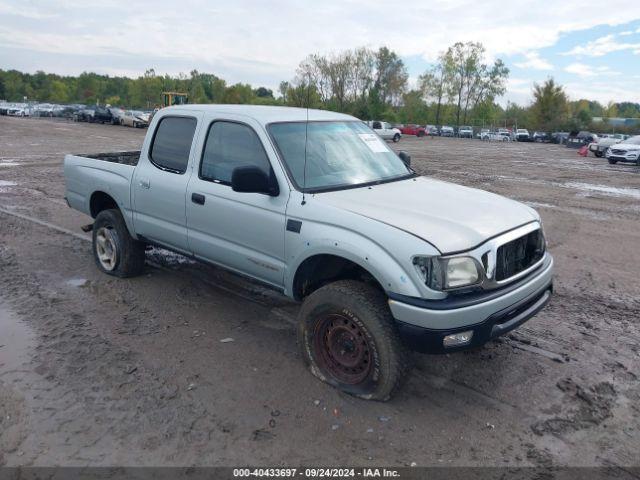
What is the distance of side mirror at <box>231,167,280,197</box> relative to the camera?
3.85m

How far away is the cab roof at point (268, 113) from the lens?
14.9ft

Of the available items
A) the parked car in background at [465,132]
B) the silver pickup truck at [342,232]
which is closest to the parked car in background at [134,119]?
the silver pickup truck at [342,232]

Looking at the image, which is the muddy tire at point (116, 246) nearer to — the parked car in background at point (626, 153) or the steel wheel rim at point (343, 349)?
the steel wheel rim at point (343, 349)

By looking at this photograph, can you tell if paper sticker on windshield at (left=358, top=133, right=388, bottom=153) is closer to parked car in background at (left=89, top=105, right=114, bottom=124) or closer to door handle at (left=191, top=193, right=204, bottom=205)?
door handle at (left=191, top=193, right=204, bottom=205)

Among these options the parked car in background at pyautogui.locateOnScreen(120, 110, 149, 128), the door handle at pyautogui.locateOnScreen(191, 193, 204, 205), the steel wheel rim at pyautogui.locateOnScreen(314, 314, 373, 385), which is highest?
the parked car in background at pyautogui.locateOnScreen(120, 110, 149, 128)

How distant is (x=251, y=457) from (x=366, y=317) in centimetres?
110

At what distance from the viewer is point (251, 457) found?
3.12 m

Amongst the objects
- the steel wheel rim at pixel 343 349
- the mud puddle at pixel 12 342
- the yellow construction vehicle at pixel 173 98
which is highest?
the yellow construction vehicle at pixel 173 98

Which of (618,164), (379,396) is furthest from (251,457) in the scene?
(618,164)

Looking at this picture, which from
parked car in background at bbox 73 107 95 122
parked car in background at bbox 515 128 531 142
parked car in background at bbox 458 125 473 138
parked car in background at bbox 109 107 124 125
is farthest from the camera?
parked car in background at bbox 458 125 473 138

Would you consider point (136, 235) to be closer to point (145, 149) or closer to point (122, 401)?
point (145, 149)

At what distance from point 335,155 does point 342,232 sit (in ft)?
3.67

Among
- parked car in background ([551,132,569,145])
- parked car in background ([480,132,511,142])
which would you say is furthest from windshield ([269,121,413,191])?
parked car in background ([480,132,511,142])

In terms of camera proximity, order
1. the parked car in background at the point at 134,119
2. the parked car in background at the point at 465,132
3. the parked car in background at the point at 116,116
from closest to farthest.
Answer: the parked car in background at the point at 134,119, the parked car in background at the point at 116,116, the parked car in background at the point at 465,132
